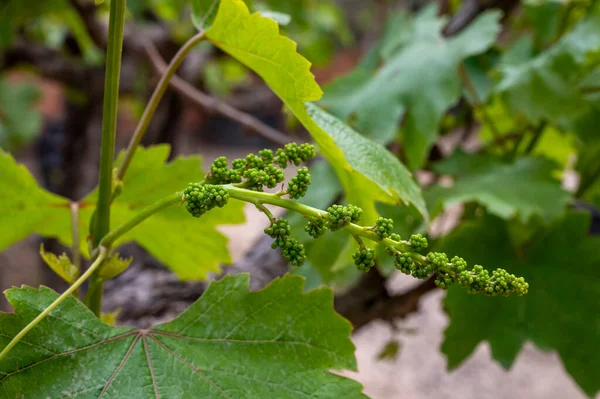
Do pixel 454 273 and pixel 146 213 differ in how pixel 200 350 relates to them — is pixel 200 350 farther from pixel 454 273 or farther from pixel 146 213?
pixel 454 273

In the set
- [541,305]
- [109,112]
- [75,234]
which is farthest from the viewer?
[541,305]

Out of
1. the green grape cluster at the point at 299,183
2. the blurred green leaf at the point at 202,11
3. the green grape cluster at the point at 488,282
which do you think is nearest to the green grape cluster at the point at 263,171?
the green grape cluster at the point at 299,183

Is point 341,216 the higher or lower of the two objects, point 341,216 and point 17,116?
the lower

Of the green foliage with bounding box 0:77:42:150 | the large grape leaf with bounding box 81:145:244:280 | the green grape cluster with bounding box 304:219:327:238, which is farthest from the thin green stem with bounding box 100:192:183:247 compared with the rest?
the green foliage with bounding box 0:77:42:150

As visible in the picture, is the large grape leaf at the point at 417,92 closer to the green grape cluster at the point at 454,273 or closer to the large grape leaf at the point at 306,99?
the large grape leaf at the point at 306,99

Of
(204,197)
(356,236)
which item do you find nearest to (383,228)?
(356,236)

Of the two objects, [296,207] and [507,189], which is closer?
[296,207]

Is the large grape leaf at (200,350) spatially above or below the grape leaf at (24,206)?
below
